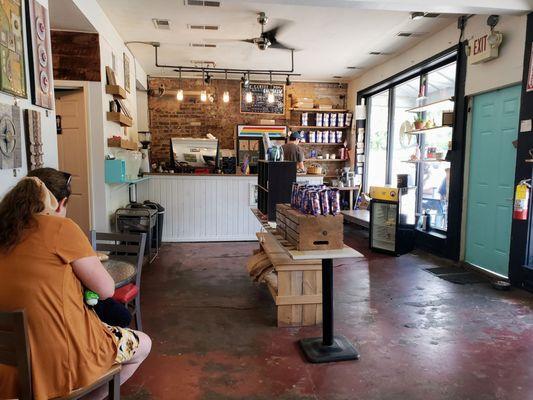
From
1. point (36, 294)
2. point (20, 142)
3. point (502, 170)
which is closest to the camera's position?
point (36, 294)

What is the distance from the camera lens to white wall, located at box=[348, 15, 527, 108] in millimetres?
4105

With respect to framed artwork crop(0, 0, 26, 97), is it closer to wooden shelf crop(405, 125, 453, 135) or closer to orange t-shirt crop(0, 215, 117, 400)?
orange t-shirt crop(0, 215, 117, 400)

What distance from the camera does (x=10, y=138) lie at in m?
2.44

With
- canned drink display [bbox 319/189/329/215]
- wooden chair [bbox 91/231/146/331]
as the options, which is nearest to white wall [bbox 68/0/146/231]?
wooden chair [bbox 91/231/146/331]

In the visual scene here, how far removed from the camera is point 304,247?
2455mm

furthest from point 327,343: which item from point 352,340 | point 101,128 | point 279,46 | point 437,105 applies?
point 279,46

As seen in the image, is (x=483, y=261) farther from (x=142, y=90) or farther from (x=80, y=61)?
(x=142, y=90)

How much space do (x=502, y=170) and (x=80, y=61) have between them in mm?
5018

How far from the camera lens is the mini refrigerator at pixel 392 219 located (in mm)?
5602

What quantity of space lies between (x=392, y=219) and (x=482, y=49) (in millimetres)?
2469

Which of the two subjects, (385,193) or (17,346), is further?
(385,193)

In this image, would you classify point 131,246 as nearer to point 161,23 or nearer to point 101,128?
point 101,128

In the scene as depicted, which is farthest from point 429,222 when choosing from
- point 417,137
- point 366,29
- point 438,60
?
point 366,29

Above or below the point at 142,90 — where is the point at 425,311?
below
